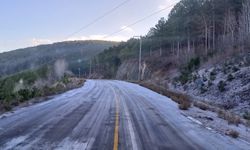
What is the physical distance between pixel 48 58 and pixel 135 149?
173542 mm

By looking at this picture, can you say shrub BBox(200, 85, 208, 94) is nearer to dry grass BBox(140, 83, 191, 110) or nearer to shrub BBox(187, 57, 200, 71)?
dry grass BBox(140, 83, 191, 110)

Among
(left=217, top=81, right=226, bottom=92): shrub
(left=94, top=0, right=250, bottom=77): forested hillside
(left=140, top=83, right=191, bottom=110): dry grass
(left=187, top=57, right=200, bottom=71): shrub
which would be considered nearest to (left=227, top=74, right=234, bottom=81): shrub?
(left=217, top=81, right=226, bottom=92): shrub

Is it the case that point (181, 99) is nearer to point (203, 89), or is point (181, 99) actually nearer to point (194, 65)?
point (203, 89)

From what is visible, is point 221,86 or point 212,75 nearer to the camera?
point 221,86

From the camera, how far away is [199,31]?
7569 centimetres

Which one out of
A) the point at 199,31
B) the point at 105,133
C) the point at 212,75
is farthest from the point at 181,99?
the point at 199,31

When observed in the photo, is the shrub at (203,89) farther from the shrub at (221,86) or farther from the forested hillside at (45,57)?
the forested hillside at (45,57)

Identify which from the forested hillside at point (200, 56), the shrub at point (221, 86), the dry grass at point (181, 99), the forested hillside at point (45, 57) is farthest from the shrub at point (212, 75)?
the forested hillside at point (45, 57)

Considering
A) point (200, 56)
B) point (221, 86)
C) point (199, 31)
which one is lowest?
point (221, 86)

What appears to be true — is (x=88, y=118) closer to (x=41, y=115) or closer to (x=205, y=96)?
(x=41, y=115)

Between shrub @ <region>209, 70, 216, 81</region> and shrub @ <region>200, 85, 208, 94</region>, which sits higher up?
shrub @ <region>209, 70, 216, 81</region>

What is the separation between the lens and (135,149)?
8.70 meters

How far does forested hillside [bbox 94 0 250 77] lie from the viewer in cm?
5535

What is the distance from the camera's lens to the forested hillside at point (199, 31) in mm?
55350
